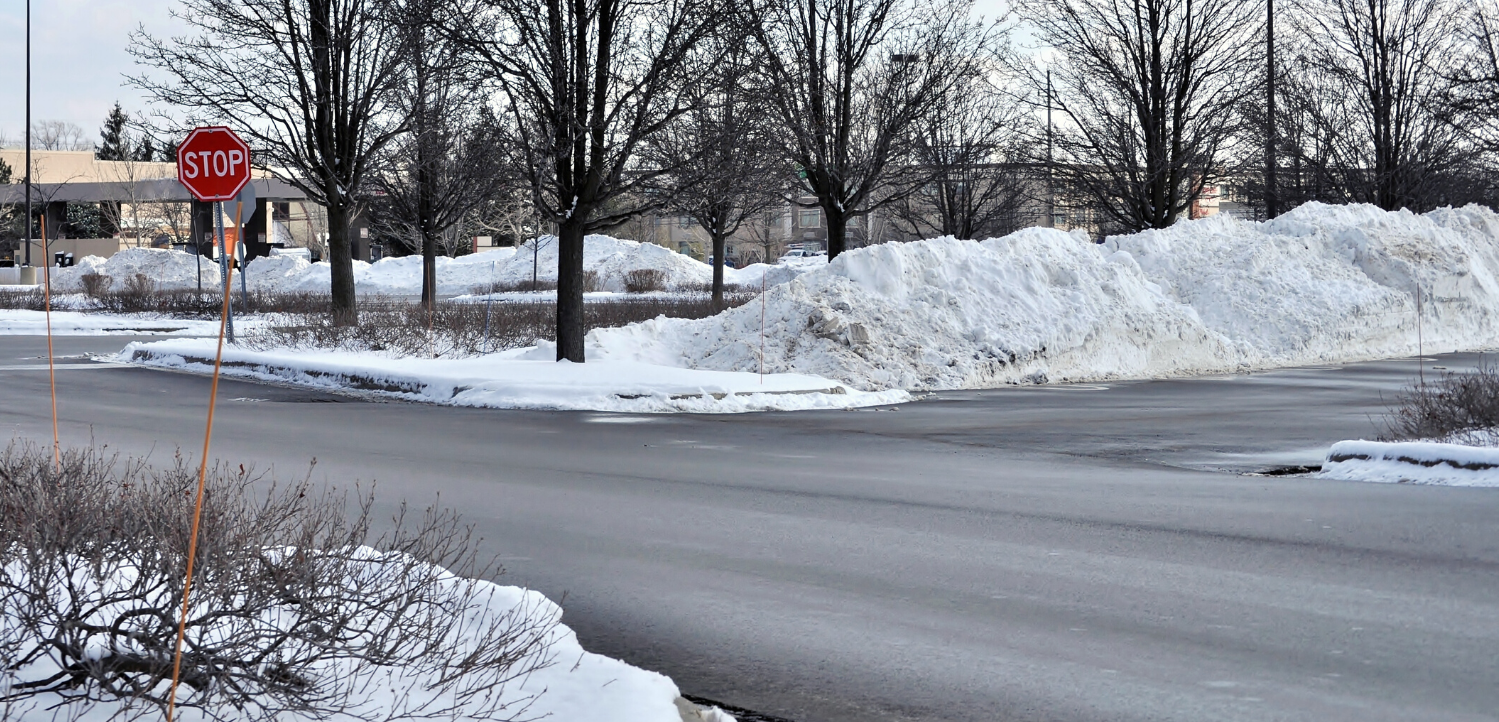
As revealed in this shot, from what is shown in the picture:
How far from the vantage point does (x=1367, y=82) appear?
120 feet

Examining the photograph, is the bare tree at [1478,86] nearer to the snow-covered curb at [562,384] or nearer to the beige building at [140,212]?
the snow-covered curb at [562,384]

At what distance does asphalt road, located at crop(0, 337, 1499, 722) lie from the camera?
5344 mm

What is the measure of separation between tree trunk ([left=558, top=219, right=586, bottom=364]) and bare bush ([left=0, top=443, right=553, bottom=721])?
47.8 feet

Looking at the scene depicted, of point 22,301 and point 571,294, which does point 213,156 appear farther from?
point 22,301

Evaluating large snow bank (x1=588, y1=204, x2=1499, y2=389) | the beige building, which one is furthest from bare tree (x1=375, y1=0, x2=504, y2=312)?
the beige building

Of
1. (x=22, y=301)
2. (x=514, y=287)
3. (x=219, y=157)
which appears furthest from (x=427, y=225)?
(x=514, y=287)

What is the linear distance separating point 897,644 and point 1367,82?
118 ft

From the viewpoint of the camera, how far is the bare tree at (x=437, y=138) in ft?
59.3

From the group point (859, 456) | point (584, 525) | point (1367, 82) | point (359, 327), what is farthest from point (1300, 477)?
point (1367, 82)

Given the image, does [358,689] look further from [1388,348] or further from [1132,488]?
[1388,348]

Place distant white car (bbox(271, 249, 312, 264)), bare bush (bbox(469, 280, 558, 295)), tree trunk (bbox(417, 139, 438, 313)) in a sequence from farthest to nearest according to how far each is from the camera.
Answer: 1. distant white car (bbox(271, 249, 312, 264))
2. bare bush (bbox(469, 280, 558, 295))
3. tree trunk (bbox(417, 139, 438, 313))

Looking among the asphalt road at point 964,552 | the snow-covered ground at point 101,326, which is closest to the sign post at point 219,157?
the snow-covered ground at point 101,326

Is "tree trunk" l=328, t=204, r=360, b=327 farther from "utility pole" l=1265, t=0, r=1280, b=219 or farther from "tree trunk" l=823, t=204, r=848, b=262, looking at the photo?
"utility pole" l=1265, t=0, r=1280, b=219

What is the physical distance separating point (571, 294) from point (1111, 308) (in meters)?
9.83
